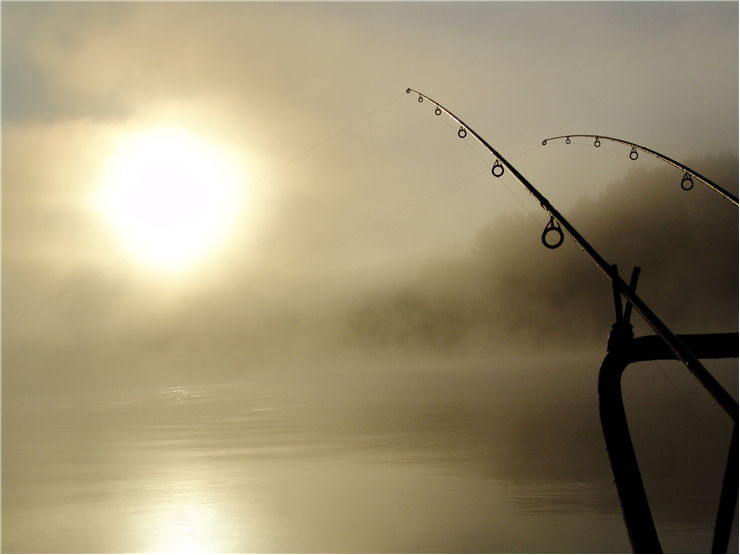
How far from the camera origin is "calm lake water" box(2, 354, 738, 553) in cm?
2092

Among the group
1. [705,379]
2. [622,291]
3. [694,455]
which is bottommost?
[694,455]

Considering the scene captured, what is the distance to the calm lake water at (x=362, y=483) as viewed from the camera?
20922mm

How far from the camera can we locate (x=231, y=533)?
22.6m

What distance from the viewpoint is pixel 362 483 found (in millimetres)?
28844

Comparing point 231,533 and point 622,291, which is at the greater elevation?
point 622,291

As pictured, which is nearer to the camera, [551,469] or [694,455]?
[551,469]

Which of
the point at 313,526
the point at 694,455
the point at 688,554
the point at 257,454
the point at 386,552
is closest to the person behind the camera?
the point at 688,554

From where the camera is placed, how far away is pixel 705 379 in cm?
279

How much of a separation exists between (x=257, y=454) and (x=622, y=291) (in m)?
36.1

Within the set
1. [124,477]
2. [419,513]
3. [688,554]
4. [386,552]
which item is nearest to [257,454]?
[124,477]

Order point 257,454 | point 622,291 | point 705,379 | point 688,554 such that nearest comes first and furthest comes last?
point 705,379
point 622,291
point 688,554
point 257,454

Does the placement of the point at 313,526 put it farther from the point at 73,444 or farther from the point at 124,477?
the point at 73,444

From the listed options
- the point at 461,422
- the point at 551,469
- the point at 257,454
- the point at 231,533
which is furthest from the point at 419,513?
the point at 461,422

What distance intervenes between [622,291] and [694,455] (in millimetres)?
34956
